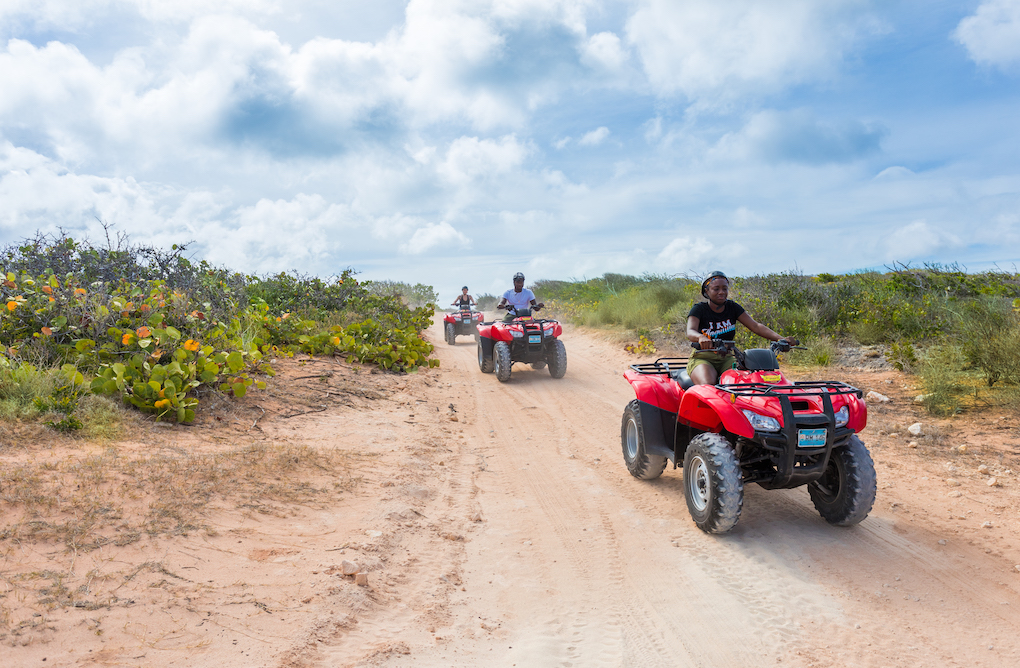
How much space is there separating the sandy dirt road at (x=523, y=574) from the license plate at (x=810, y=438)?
767mm

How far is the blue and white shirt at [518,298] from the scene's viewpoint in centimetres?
1185

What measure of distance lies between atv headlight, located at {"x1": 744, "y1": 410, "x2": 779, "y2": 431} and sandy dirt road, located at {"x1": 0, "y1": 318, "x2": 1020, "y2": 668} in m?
0.86

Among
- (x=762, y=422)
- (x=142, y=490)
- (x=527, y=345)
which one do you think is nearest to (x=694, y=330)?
(x=762, y=422)

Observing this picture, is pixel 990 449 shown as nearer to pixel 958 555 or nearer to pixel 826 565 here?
pixel 958 555

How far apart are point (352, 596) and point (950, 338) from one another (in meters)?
9.32

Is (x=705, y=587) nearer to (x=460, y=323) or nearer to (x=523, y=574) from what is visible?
(x=523, y=574)

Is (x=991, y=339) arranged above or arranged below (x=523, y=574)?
above

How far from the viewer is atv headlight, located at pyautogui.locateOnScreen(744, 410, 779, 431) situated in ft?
12.6

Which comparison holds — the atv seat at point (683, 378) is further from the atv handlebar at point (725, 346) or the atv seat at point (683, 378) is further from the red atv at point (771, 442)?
the atv handlebar at point (725, 346)

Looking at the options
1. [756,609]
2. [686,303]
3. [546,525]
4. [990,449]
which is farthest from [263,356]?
[686,303]

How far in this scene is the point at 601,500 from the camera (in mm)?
5023

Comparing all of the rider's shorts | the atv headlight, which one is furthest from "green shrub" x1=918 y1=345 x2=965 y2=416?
the atv headlight

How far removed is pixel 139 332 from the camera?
618 centimetres

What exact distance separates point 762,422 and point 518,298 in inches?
325
